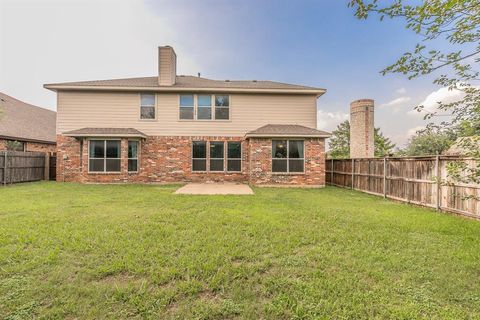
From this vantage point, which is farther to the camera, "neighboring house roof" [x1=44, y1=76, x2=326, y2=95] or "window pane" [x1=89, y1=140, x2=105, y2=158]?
"neighboring house roof" [x1=44, y1=76, x2=326, y2=95]

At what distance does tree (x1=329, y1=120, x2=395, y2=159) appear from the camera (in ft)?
101

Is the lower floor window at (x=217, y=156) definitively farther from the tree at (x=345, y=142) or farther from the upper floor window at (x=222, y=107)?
the tree at (x=345, y=142)

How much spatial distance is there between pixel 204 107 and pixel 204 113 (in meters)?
0.34

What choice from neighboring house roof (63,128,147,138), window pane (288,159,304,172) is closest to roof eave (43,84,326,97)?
neighboring house roof (63,128,147,138)

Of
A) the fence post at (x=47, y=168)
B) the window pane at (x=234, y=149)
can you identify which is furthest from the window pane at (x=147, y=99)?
the fence post at (x=47, y=168)

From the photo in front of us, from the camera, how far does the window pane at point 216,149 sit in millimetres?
13617

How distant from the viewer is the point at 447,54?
9.24 feet

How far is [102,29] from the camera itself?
43.3 feet

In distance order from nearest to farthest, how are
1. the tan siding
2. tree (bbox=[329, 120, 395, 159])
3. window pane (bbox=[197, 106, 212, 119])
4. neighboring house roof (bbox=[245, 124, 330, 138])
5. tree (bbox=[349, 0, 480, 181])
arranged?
tree (bbox=[349, 0, 480, 181]) → neighboring house roof (bbox=[245, 124, 330, 138]) → the tan siding → window pane (bbox=[197, 106, 212, 119]) → tree (bbox=[329, 120, 395, 159])

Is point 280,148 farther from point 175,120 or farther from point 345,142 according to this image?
point 345,142

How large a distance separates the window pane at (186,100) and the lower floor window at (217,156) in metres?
2.20

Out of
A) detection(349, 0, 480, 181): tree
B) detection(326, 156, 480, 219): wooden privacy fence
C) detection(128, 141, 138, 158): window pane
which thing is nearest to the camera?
detection(349, 0, 480, 181): tree

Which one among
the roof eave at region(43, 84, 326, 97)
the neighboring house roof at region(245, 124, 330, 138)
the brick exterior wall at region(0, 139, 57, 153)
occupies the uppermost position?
the roof eave at region(43, 84, 326, 97)

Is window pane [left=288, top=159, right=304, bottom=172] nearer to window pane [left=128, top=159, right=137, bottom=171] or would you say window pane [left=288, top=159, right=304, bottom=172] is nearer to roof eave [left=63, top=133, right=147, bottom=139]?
roof eave [left=63, top=133, right=147, bottom=139]
